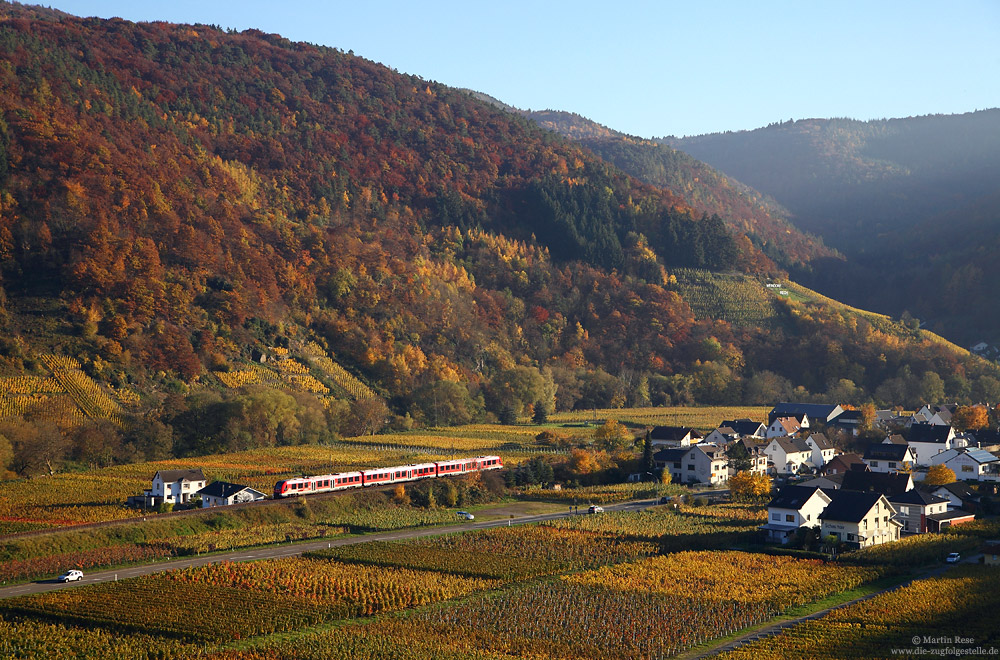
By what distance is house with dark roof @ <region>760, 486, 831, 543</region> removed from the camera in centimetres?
4403

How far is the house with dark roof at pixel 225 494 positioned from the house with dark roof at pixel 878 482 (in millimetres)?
30176

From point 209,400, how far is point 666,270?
73.5 metres

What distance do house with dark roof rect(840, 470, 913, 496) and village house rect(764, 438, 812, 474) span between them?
13990 millimetres

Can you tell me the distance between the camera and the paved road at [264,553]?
34.8 metres

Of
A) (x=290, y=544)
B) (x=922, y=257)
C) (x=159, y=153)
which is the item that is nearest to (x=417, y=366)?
(x=159, y=153)

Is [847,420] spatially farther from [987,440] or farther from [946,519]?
[946,519]

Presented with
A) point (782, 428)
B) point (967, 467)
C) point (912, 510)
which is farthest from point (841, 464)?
point (782, 428)

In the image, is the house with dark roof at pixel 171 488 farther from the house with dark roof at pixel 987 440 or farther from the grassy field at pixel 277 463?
the house with dark roof at pixel 987 440

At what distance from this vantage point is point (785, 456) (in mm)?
65625

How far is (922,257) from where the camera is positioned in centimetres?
15562

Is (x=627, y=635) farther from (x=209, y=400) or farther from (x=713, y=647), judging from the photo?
(x=209, y=400)

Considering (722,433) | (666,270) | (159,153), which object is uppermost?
(159,153)

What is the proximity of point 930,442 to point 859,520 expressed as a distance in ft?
87.9

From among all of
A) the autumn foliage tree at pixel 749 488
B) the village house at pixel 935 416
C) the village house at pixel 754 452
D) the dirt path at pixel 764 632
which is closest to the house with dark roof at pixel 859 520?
the dirt path at pixel 764 632
